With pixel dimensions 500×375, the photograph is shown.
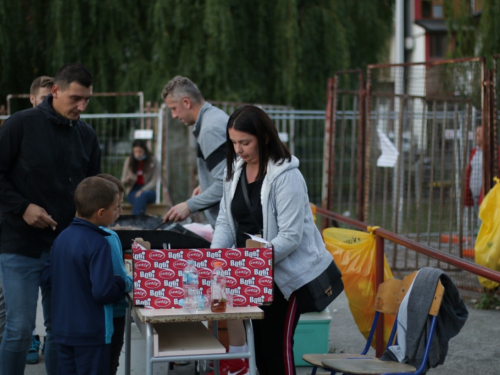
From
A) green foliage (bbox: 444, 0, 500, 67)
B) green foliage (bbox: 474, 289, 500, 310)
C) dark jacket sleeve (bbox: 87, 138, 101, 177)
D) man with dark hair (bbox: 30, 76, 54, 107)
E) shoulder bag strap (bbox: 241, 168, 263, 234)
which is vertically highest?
green foliage (bbox: 444, 0, 500, 67)

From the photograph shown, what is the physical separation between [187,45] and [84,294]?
463 inches

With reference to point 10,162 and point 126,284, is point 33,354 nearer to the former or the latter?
point 10,162

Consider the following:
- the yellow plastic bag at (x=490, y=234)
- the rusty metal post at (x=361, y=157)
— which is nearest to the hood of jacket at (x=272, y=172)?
the yellow plastic bag at (x=490, y=234)

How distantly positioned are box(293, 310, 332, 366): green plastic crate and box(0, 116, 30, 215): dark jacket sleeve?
7.25ft

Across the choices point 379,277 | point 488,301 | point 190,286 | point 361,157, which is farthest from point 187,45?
point 190,286

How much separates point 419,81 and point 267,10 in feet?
23.6

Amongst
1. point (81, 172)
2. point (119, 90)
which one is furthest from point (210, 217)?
point (119, 90)

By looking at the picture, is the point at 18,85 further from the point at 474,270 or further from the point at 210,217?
the point at 474,270

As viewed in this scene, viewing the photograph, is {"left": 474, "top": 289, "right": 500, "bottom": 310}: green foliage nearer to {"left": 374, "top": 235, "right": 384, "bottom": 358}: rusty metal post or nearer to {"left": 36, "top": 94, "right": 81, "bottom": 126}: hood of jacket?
{"left": 374, "top": 235, "right": 384, "bottom": 358}: rusty metal post

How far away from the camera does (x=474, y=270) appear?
12.1 feet

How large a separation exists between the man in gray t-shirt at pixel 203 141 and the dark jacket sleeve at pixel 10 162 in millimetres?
1260

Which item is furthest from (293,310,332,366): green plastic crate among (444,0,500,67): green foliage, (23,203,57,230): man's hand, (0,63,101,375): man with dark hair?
(444,0,500,67): green foliage

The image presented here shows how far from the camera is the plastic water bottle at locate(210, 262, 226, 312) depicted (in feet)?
11.8

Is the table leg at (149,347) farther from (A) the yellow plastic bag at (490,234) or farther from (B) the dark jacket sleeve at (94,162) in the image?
(A) the yellow plastic bag at (490,234)
